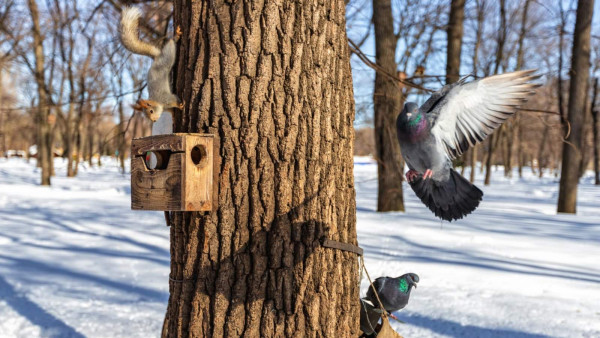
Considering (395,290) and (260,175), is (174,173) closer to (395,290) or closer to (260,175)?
(260,175)

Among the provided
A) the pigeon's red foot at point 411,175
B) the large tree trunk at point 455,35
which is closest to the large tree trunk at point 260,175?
the pigeon's red foot at point 411,175

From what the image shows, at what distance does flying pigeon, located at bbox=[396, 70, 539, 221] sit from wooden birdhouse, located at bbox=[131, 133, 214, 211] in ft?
2.34

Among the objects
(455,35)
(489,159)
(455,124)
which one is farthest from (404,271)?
(489,159)

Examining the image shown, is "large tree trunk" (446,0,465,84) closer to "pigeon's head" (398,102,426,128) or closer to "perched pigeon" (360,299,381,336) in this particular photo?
"perched pigeon" (360,299,381,336)

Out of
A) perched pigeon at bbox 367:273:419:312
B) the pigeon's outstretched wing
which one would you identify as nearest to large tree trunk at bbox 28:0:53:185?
perched pigeon at bbox 367:273:419:312

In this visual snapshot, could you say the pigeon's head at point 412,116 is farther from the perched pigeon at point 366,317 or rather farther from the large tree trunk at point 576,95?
the large tree trunk at point 576,95

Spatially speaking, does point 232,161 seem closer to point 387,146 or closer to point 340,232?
point 340,232

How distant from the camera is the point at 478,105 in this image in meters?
1.55

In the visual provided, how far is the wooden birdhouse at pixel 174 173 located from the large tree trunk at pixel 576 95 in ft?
31.8

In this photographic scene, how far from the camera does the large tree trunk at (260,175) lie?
180cm

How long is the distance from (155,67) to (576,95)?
33.0 feet

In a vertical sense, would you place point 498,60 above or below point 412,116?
above

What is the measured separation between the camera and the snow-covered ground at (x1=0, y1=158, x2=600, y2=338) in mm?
3820

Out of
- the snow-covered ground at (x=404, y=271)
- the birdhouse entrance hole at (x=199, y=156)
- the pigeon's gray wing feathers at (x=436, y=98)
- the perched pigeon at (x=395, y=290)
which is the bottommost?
the snow-covered ground at (x=404, y=271)
